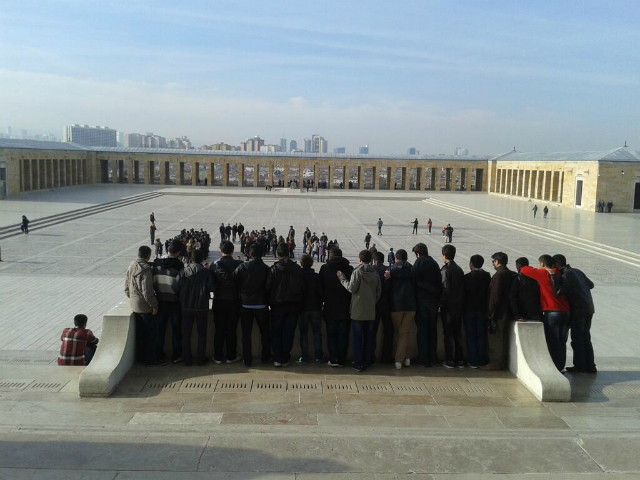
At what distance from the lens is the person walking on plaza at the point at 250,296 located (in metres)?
6.12

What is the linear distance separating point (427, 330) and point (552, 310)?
1.34 m

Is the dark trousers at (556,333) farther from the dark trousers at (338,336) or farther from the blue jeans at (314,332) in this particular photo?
the blue jeans at (314,332)

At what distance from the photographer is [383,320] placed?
20.7 feet

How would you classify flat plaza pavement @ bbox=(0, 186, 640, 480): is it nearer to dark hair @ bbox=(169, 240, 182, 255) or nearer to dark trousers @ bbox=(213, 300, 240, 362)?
dark trousers @ bbox=(213, 300, 240, 362)

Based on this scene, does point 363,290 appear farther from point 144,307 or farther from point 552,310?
point 144,307

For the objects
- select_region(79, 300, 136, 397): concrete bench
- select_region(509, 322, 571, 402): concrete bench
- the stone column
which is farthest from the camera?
the stone column

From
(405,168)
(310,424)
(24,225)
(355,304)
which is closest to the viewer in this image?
(310,424)

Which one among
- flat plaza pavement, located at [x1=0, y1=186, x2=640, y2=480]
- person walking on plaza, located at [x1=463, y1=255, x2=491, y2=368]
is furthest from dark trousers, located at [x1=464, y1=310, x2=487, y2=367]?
flat plaza pavement, located at [x1=0, y1=186, x2=640, y2=480]

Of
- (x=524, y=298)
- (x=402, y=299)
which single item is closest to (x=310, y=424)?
(x=402, y=299)

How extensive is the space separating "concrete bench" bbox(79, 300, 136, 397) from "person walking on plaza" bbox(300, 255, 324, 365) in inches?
69.9

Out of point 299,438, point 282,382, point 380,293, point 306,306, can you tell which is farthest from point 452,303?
point 299,438

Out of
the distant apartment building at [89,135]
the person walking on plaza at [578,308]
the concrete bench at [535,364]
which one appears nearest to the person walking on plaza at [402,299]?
the concrete bench at [535,364]

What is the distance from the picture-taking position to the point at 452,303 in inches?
247

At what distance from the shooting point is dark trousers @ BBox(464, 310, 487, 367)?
6301 millimetres
